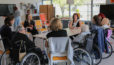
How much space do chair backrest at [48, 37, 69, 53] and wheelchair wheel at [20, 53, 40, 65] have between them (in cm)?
44

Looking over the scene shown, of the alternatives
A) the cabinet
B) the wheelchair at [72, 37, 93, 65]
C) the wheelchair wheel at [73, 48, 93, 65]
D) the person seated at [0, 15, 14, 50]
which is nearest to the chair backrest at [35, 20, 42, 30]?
the person seated at [0, 15, 14, 50]

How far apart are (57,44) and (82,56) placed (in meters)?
0.78

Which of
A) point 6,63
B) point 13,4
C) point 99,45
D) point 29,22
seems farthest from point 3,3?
point 99,45

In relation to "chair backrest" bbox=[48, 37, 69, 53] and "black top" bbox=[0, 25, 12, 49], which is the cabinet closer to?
"black top" bbox=[0, 25, 12, 49]

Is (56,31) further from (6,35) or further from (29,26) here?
(29,26)

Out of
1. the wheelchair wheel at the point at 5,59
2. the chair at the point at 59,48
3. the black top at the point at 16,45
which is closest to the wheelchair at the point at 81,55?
the chair at the point at 59,48

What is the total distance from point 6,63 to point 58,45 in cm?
116

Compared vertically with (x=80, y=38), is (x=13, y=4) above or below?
above

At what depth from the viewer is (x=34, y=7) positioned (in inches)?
386

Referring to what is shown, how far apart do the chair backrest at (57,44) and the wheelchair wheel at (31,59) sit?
44 centimetres

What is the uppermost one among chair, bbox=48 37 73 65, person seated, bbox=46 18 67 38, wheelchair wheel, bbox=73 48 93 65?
person seated, bbox=46 18 67 38

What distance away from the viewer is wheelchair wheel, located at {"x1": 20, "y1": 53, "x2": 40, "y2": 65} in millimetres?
2613

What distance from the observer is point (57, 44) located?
249 centimetres

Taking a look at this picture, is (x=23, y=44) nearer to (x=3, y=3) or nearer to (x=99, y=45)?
(x=99, y=45)
